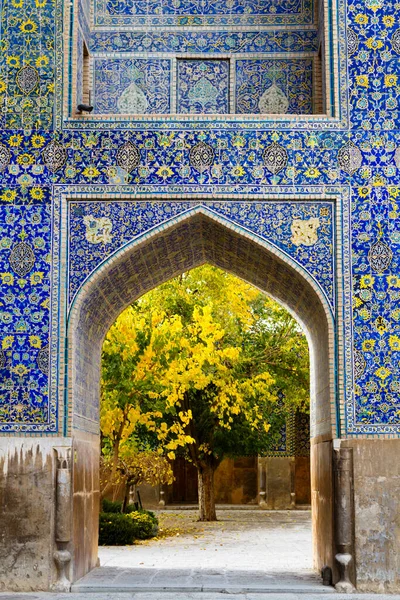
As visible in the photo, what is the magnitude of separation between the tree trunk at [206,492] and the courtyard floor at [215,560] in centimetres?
25

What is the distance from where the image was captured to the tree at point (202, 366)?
13969 millimetres

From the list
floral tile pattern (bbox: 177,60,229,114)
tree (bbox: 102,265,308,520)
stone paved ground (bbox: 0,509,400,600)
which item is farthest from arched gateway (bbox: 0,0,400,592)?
tree (bbox: 102,265,308,520)

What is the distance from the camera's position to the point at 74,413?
9070 millimetres

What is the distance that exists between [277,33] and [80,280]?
379 cm

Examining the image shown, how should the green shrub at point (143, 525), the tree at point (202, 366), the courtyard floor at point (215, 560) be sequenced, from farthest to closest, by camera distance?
the green shrub at point (143, 525) < the tree at point (202, 366) < the courtyard floor at point (215, 560)

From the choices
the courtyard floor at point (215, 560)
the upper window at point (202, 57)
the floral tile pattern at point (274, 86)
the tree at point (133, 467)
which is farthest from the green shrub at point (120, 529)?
the floral tile pattern at point (274, 86)

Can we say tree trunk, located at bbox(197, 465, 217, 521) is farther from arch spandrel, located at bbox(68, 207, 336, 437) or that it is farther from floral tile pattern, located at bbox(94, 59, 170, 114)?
floral tile pattern, located at bbox(94, 59, 170, 114)

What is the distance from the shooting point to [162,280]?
10945 mm

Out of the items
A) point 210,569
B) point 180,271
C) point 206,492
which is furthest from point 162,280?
point 206,492

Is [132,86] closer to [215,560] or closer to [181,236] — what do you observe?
[181,236]

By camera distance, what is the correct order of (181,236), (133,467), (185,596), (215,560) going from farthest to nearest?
(133,467), (215,560), (181,236), (185,596)

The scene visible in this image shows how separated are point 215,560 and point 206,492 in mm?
6857

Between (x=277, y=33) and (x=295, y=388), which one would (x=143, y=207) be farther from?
(x=295, y=388)

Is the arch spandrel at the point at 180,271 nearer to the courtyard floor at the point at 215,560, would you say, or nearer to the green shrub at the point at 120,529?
the courtyard floor at the point at 215,560
